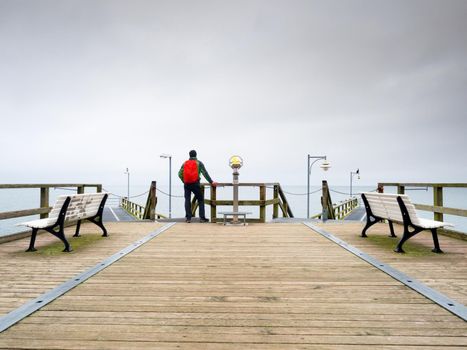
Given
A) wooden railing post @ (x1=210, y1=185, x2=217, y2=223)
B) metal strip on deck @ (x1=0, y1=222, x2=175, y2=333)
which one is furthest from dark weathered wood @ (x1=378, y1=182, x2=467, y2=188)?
metal strip on deck @ (x1=0, y1=222, x2=175, y2=333)

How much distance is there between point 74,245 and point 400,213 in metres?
5.63

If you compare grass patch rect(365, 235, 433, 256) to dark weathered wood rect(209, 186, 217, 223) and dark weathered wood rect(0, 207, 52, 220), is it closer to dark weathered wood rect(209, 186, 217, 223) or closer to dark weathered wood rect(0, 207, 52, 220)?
dark weathered wood rect(209, 186, 217, 223)

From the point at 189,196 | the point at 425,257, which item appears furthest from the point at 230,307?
the point at 189,196

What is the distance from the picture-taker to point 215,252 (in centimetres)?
466

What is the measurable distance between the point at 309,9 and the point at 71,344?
19.4 meters

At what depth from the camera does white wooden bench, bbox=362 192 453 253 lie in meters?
4.56

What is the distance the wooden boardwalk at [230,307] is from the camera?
1995 millimetres

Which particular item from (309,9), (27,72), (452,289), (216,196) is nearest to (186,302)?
(452,289)

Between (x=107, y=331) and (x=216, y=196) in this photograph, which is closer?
(x=107, y=331)

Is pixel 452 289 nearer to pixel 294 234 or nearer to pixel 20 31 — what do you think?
pixel 294 234

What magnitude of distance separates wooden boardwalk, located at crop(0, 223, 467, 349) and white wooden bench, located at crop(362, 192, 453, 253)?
1.45 feet

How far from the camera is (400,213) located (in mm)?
4867

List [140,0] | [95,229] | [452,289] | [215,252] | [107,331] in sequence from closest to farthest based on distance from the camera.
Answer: [107,331] → [452,289] → [215,252] → [95,229] → [140,0]

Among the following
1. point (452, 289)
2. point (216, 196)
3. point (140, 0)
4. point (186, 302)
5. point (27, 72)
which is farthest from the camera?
point (27, 72)
